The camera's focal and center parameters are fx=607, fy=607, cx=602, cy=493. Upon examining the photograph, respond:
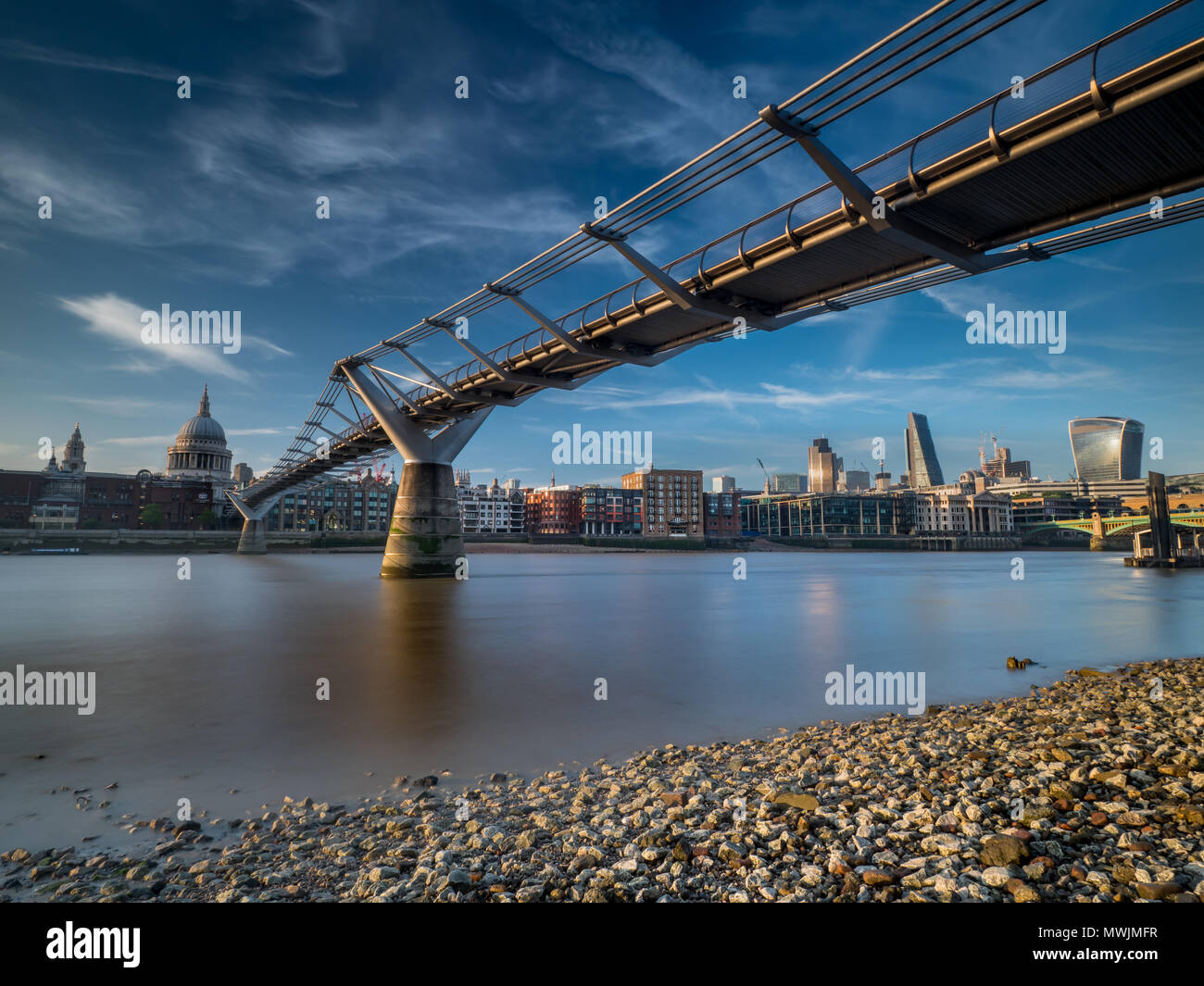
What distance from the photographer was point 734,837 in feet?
16.5

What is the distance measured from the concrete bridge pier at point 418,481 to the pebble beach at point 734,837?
3766 cm

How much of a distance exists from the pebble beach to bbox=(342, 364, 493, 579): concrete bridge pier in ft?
124

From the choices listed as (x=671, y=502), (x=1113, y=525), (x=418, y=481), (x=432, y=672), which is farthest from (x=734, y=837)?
(x=671, y=502)

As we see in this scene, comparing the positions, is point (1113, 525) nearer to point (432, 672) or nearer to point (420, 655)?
point (420, 655)

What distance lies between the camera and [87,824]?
6.36m

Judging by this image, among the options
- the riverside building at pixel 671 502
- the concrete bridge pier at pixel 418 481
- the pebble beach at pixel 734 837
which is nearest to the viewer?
the pebble beach at pixel 734 837

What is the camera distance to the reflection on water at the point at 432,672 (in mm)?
8250

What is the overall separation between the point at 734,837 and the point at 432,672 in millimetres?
11873

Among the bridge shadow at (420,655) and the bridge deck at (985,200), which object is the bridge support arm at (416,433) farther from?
the bridge deck at (985,200)

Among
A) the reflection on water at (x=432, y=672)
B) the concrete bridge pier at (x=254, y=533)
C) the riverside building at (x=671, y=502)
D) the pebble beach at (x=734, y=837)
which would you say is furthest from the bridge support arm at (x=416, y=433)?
the riverside building at (x=671, y=502)

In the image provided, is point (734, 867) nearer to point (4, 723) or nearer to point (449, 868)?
point (449, 868)

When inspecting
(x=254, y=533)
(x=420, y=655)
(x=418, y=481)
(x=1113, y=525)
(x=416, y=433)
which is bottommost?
(x=420, y=655)
